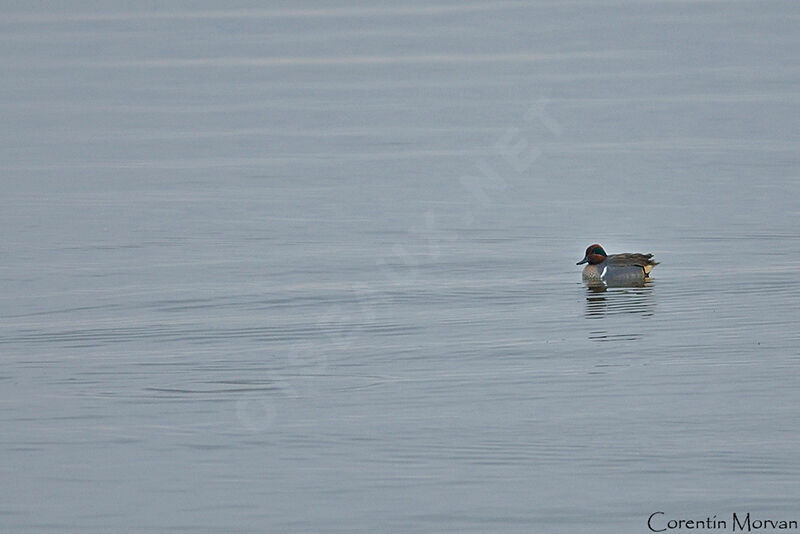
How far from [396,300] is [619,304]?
153 centimetres

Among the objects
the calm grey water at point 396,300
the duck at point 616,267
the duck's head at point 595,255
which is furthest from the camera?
the duck's head at point 595,255

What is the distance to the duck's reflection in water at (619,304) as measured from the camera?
36.6ft

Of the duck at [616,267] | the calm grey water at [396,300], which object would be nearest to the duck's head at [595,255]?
the duck at [616,267]

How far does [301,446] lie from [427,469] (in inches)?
29.0

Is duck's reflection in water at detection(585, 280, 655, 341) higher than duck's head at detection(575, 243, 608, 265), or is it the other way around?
duck's head at detection(575, 243, 608, 265)

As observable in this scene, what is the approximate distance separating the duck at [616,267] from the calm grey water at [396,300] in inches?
8.6

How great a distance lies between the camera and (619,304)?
12.3m

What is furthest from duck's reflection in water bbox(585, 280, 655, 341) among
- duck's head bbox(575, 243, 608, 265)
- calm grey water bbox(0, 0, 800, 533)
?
duck's head bbox(575, 243, 608, 265)

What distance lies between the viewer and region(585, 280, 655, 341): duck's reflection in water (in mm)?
11141

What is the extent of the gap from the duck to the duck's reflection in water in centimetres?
7

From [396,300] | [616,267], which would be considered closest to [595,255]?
[616,267]

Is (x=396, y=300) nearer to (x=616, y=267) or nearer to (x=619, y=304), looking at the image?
(x=619, y=304)

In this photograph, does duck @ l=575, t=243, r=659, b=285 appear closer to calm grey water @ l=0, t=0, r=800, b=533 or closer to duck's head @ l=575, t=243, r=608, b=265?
duck's head @ l=575, t=243, r=608, b=265

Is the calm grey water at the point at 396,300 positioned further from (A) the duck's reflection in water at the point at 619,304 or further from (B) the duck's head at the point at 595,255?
(B) the duck's head at the point at 595,255
